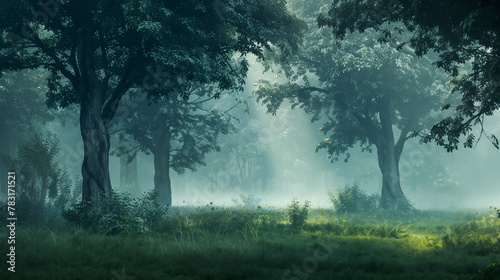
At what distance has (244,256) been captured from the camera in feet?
31.6

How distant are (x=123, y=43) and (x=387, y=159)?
64.6ft

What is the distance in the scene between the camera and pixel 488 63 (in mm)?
10320

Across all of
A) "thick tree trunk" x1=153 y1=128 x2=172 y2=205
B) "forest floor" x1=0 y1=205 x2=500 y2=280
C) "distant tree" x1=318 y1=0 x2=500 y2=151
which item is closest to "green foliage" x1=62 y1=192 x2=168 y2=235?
"forest floor" x1=0 y1=205 x2=500 y2=280

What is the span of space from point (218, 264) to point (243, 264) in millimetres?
563

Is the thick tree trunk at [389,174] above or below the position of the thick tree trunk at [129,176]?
below

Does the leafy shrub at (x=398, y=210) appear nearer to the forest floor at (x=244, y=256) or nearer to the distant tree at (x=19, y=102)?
the forest floor at (x=244, y=256)

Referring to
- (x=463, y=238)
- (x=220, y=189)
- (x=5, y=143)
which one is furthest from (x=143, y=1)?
(x=220, y=189)

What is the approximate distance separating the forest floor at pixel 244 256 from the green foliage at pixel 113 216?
369 millimetres

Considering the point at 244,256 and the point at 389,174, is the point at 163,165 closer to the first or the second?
the point at 389,174

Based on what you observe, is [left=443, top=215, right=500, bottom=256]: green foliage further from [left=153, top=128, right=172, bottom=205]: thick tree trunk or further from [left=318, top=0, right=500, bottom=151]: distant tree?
[left=153, top=128, right=172, bottom=205]: thick tree trunk

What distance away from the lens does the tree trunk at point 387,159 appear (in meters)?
27.3

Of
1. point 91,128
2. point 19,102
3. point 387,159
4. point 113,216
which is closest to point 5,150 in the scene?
point 19,102

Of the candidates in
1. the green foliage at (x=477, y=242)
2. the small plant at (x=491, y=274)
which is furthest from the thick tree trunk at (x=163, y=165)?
the small plant at (x=491, y=274)

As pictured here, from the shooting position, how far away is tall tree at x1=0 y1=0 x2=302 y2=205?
1298cm
